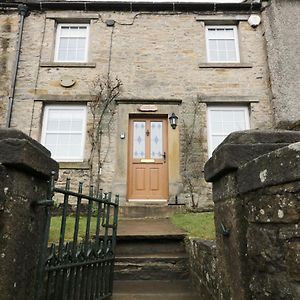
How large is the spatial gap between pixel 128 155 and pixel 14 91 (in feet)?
12.9

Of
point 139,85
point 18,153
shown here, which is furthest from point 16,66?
point 18,153

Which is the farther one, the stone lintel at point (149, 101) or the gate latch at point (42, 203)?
the stone lintel at point (149, 101)

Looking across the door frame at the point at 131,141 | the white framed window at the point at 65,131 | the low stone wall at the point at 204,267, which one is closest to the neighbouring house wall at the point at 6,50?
the white framed window at the point at 65,131

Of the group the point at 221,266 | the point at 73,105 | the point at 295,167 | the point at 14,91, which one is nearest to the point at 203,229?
the point at 221,266

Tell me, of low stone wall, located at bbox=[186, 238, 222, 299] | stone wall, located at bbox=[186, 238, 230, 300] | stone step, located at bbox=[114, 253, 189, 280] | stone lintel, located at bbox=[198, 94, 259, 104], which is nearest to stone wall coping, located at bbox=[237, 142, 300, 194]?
stone wall, located at bbox=[186, 238, 230, 300]

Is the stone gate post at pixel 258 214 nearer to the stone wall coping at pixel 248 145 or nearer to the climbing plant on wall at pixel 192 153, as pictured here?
the stone wall coping at pixel 248 145

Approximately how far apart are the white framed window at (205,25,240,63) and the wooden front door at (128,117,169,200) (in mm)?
2930

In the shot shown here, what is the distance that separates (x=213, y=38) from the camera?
973 centimetres

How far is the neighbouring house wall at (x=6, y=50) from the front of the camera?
28.1 feet

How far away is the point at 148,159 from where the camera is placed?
8375 millimetres

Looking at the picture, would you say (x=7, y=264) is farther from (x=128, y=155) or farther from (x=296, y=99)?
(x=296, y=99)

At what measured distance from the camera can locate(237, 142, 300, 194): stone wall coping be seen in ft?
5.21

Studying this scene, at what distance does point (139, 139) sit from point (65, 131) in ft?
7.22

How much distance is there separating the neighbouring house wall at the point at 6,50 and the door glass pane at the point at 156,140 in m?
4.32
